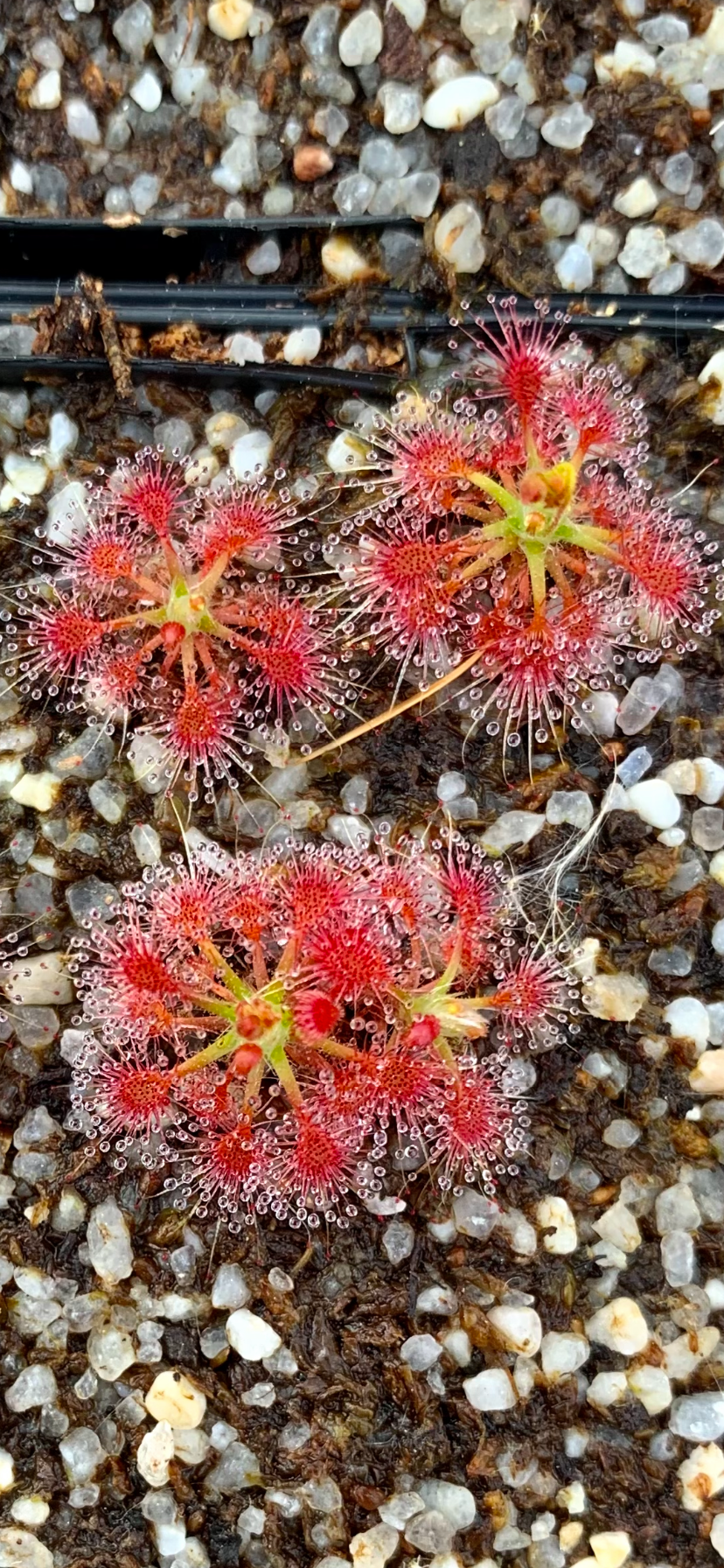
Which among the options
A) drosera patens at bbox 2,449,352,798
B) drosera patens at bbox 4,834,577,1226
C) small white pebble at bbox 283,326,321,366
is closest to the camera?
drosera patens at bbox 4,834,577,1226

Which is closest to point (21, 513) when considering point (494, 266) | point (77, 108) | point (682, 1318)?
point (77, 108)

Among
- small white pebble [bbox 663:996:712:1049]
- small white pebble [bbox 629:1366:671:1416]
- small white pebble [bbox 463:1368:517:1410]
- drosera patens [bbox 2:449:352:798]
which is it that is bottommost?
small white pebble [bbox 629:1366:671:1416]

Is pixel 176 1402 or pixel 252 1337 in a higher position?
pixel 252 1337

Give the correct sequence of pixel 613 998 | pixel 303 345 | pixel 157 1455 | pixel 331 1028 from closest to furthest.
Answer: pixel 331 1028
pixel 157 1455
pixel 613 998
pixel 303 345

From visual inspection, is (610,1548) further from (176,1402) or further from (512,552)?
(512,552)

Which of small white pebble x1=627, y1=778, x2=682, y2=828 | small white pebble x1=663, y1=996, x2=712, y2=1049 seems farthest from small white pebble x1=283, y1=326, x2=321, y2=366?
small white pebble x1=663, y1=996, x2=712, y2=1049

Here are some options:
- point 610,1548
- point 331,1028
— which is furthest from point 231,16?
point 610,1548

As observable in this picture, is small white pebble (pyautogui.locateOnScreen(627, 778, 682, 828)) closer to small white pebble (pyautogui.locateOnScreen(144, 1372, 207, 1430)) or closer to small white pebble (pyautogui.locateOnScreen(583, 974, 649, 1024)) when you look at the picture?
small white pebble (pyautogui.locateOnScreen(583, 974, 649, 1024))

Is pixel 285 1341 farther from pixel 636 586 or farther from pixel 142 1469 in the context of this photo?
pixel 636 586
